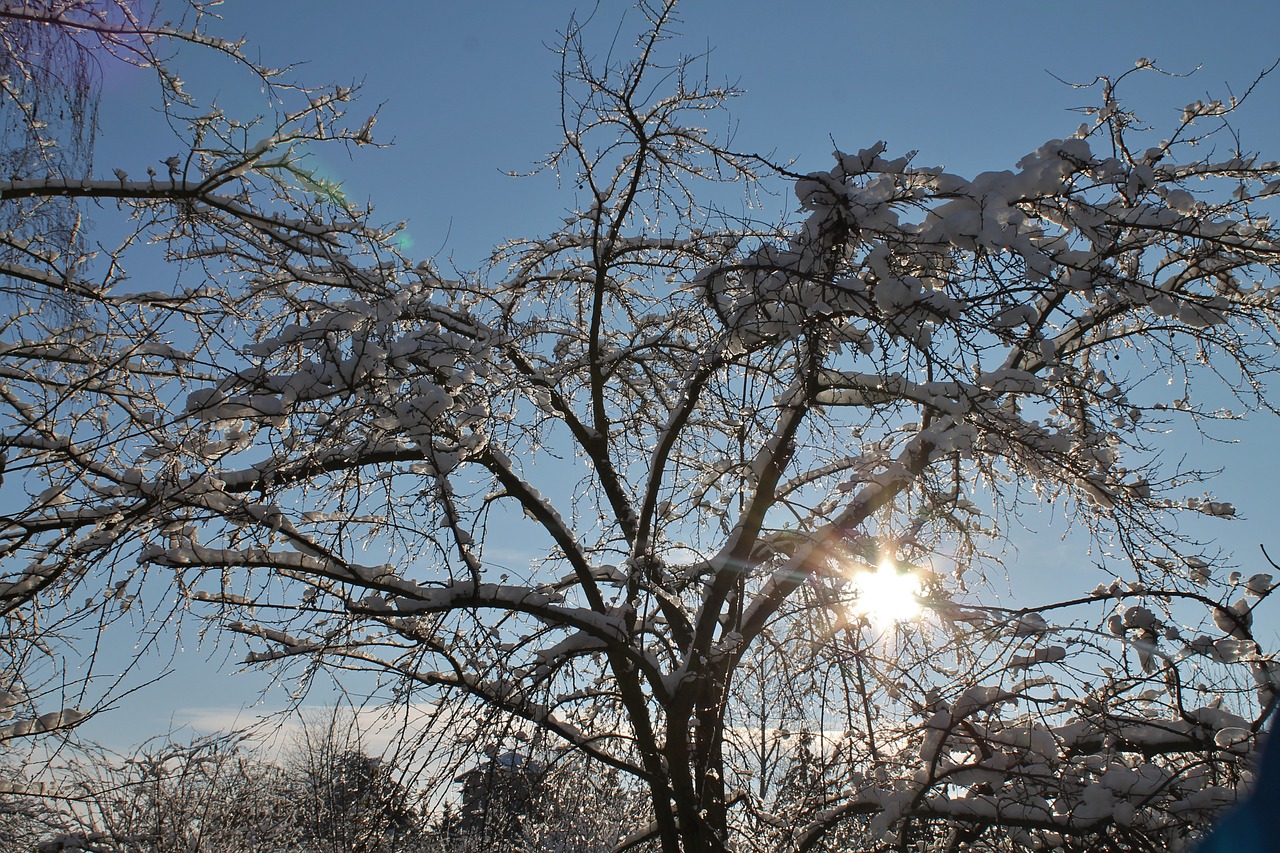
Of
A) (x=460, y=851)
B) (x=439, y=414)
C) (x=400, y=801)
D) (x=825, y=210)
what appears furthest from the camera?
(x=460, y=851)

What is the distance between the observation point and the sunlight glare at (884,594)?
4.82m

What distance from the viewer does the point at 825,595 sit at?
4.62 metres

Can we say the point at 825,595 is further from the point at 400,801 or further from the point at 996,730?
the point at 400,801

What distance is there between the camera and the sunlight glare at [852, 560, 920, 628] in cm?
482

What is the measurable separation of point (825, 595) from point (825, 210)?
2.17m

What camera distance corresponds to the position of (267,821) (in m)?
15.2

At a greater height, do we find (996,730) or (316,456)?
(316,456)

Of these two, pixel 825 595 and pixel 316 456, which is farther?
pixel 825 595

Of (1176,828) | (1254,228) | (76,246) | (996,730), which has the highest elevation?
(76,246)

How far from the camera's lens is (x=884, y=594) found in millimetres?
4828

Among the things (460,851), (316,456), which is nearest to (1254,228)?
(316,456)

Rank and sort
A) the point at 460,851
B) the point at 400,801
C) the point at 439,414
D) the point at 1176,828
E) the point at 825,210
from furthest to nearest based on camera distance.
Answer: the point at 460,851, the point at 400,801, the point at 439,414, the point at 825,210, the point at 1176,828

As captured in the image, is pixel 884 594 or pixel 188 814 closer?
pixel 884 594

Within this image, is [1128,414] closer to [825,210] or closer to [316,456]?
[825,210]
